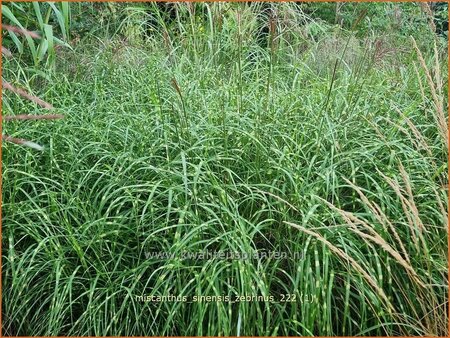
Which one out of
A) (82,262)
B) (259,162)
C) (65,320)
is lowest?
(65,320)

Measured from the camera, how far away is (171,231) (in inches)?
82.3

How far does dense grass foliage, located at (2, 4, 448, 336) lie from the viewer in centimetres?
188

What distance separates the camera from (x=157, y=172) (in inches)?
84.4

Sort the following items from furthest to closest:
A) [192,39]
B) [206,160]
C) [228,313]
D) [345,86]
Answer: [192,39] < [345,86] < [206,160] < [228,313]

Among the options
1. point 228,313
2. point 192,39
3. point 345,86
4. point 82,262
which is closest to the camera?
point 228,313

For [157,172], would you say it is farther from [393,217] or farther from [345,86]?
[345,86]

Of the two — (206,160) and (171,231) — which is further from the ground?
(206,160)

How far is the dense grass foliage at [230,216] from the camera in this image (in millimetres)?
1883

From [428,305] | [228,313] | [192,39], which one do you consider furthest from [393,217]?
[192,39]

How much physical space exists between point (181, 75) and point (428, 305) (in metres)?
1.63

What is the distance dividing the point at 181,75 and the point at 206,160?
899 millimetres

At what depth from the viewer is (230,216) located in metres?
2.03

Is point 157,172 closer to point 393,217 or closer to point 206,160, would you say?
point 206,160

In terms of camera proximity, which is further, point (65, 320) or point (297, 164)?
point (297, 164)
